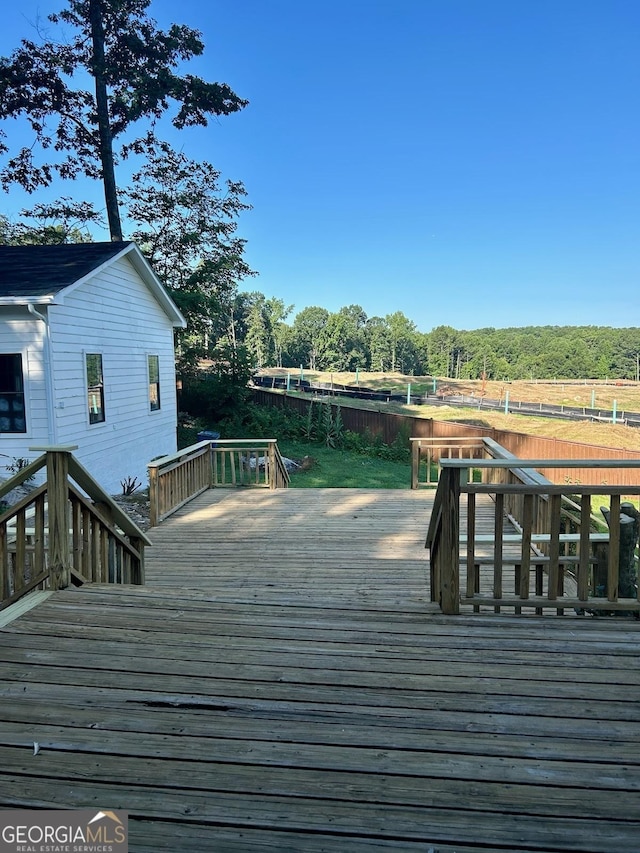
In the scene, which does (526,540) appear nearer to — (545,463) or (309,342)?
(545,463)

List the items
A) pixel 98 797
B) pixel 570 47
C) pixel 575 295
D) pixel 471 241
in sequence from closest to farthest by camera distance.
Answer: pixel 98 797
pixel 570 47
pixel 471 241
pixel 575 295

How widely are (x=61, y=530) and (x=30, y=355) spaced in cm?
611

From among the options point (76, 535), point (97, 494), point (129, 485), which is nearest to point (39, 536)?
point (76, 535)

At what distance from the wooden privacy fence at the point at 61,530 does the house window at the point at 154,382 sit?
28.9 feet

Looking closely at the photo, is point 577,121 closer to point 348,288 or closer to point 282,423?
point 282,423

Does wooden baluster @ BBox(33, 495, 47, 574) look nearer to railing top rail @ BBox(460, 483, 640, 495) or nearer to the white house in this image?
railing top rail @ BBox(460, 483, 640, 495)

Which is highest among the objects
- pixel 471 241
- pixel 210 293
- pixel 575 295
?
pixel 471 241

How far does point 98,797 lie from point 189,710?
479 millimetres

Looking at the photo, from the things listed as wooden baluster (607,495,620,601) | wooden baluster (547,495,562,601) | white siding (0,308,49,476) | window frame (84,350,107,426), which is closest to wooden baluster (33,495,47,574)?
wooden baluster (547,495,562,601)

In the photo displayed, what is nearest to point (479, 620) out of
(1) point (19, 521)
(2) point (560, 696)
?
(2) point (560, 696)

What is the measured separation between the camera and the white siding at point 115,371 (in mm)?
8789

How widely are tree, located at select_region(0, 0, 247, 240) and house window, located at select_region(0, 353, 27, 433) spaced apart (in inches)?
389

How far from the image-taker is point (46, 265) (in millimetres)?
9594

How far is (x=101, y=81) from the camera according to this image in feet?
53.5
